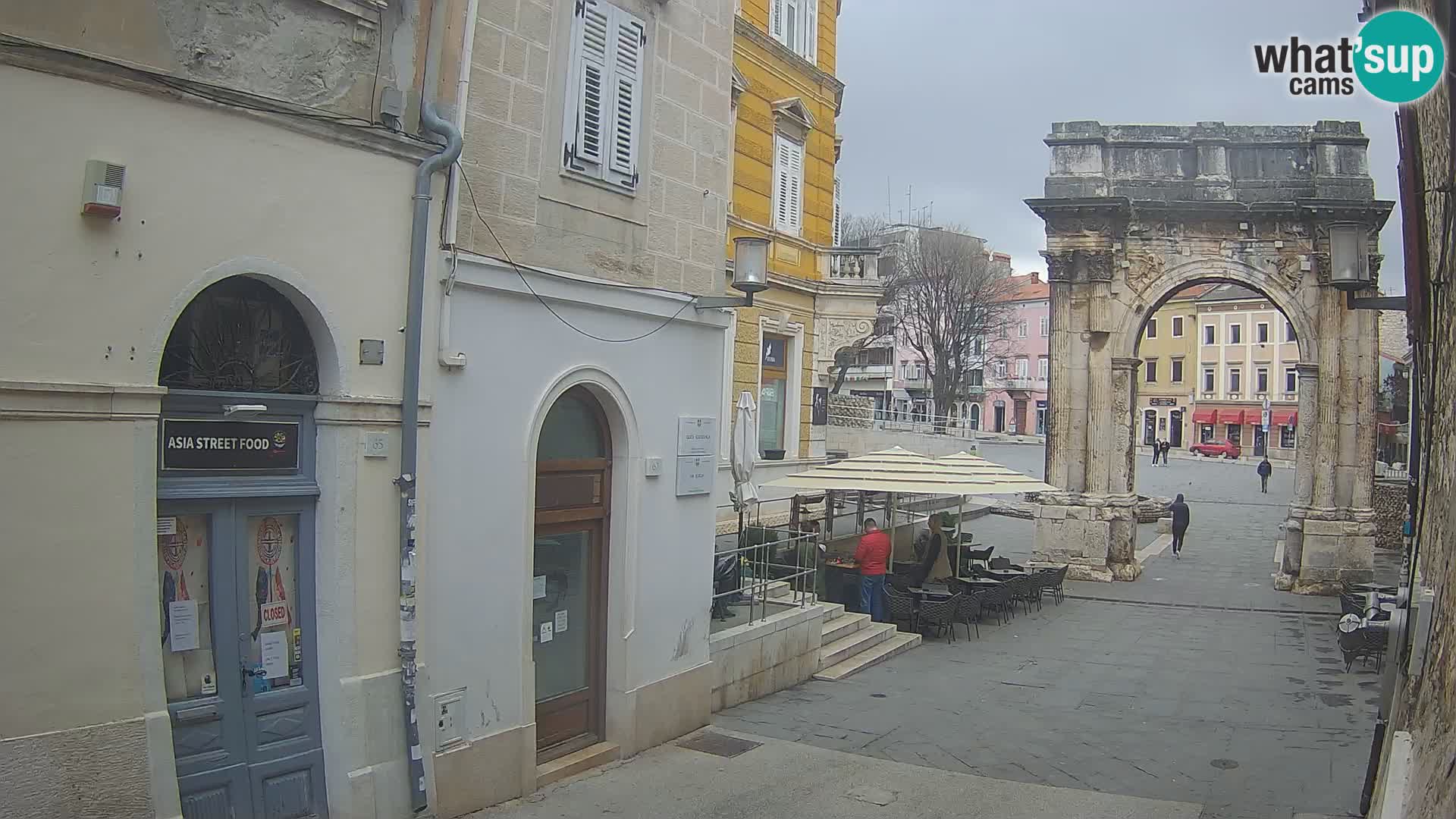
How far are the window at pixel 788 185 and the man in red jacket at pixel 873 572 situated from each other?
24.0ft

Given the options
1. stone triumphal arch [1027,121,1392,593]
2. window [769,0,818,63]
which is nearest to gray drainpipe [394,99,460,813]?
window [769,0,818,63]

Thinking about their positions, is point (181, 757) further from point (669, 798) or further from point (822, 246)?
point (822, 246)

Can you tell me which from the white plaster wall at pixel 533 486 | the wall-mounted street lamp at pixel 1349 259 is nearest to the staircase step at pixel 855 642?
the white plaster wall at pixel 533 486

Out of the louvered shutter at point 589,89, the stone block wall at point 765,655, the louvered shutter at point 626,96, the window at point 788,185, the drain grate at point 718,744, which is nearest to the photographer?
the louvered shutter at point 589,89

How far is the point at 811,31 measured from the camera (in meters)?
21.3

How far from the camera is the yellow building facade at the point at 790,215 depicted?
19.1 m

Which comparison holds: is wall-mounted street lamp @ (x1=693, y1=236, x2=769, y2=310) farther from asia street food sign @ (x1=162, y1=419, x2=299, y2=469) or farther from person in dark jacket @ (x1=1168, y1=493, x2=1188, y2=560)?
person in dark jacket @ (x1=1168, y1=493, x2=1188, y2=560)

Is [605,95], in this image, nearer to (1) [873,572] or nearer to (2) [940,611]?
(1) [873,572]

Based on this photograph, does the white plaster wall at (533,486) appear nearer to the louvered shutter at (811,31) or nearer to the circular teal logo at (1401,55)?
the circular teal logo at (1401,55)

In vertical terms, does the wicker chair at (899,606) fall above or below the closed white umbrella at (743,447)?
below

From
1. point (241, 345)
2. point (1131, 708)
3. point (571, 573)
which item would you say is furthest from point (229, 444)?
point (1131, 708)

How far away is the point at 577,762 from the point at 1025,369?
76009 mm

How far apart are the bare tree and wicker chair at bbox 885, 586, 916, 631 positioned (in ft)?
120

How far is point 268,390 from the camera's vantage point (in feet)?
22.0
